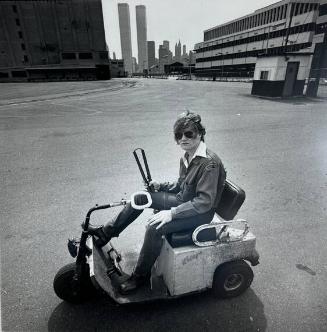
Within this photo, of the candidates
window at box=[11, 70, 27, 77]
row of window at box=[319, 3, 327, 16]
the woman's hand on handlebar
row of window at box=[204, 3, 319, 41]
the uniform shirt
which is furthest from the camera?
window at box=[11, 70, 27, 77]

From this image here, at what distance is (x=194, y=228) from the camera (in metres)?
2.31

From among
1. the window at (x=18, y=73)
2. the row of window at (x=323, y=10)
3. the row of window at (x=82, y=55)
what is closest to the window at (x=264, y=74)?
the row of window at (x=323, y=10)

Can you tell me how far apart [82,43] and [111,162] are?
69.0m

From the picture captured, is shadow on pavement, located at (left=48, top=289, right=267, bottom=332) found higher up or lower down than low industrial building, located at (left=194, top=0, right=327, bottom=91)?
lower down

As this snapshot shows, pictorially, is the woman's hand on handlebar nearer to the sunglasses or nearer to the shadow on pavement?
the sunglasses

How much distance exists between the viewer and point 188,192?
2340mm

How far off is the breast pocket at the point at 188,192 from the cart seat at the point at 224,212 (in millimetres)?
322

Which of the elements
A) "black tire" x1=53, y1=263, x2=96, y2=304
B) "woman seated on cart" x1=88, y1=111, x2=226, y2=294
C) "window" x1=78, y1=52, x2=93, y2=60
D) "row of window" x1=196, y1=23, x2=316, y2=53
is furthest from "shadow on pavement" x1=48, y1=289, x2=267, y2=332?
"window" x1=78, y1=52, x2=93, y2=60

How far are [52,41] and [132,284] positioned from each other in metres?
74.3

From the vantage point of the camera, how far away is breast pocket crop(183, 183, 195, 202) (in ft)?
7.59

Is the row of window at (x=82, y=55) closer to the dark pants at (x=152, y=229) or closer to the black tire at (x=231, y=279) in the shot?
the dark pants at (x=152, y=229)

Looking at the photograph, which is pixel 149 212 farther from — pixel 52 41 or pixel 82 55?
pixel 52 41

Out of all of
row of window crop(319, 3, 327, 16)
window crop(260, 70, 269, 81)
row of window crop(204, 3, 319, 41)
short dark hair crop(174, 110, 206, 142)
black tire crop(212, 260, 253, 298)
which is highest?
row of window crop(204, 3, 319, 41)

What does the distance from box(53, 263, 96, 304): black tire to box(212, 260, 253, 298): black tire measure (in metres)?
1.27
